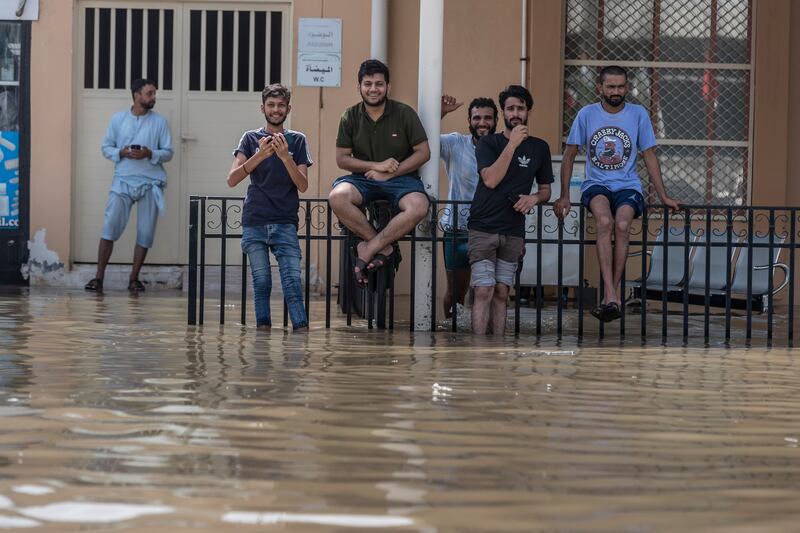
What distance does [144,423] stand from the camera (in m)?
4.70

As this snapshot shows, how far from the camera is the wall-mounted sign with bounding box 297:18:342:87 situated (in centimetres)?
1288

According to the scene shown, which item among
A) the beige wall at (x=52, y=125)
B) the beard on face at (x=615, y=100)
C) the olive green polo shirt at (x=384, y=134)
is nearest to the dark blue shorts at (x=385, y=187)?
the olive green polo shirt at (x=384, y=134)

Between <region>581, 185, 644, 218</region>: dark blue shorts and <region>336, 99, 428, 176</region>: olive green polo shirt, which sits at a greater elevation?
<region>336, 99, 428, 176</region>: olive green polo shirt

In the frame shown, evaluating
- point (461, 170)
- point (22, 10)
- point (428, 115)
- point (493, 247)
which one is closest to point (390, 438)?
point (493, 247)

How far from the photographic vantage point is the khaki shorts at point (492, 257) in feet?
28.1

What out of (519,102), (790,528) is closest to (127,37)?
(519,102)

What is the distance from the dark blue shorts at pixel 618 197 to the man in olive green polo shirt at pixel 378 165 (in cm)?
102

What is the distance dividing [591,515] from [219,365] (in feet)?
11.0

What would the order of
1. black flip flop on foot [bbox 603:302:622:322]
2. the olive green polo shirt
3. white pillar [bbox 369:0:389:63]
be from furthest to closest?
white pillar [bbox 369:0:389:63] < the olive green polo shirt < black flip flop on foot [bbox 603:302:622:322]

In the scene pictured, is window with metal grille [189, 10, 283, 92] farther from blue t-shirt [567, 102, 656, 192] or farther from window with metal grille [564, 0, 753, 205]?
blue t-shirt [567, 102, 656, 192]

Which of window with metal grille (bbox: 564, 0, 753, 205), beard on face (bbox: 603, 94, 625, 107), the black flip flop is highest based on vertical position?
window with metal grille (bbox: 564, 0, 753, 205)

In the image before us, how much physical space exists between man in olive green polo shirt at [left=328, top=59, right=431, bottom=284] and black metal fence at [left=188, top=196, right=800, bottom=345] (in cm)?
19

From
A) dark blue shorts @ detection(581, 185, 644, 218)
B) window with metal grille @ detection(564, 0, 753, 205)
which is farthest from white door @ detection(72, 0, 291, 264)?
dark blue shorts @ detection(581, 185, 644, 218)

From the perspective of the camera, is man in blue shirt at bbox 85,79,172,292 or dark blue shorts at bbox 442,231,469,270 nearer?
dark blue shorts at bbox 442,231,469,270
